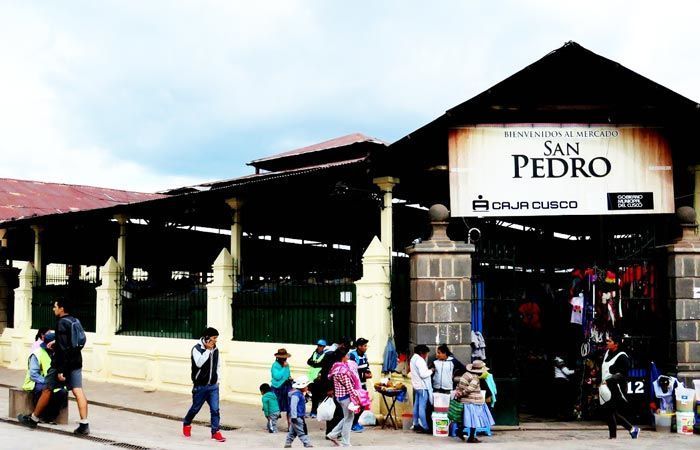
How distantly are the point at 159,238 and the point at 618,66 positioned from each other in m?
16.0

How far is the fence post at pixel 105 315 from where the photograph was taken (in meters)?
A: 20.2

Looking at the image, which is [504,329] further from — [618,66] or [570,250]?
[570,250]

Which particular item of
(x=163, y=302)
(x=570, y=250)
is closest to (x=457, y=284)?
(x=163, y=302)

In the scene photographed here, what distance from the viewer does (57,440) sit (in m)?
11.4

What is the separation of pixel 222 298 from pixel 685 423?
28.9 ft

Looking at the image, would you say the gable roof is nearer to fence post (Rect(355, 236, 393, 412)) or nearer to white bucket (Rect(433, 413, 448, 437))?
fence post (Rect(355, 236, 393, 412))

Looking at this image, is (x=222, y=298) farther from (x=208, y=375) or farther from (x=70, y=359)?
(x=70, y=359)

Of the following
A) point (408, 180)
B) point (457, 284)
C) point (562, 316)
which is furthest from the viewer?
point (562, 316)

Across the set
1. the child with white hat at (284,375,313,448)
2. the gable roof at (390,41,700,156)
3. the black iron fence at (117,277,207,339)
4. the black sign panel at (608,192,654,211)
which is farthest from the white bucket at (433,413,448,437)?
the black iron fence at (117,277,207,339)

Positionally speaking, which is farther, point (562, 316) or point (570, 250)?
point (570, 250)

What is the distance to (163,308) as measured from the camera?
18969 millimetres

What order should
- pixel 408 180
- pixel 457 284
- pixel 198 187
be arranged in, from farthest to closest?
pixel 198 187 → pixel 408 180 → pixel 457 284

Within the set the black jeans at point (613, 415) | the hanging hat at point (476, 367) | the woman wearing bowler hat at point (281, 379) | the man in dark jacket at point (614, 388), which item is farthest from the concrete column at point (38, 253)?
the black jeans at point (613, 415)

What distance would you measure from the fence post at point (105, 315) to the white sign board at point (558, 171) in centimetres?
999
